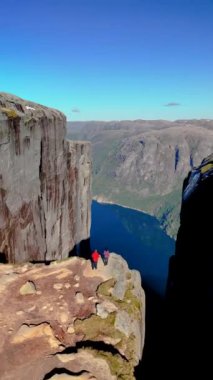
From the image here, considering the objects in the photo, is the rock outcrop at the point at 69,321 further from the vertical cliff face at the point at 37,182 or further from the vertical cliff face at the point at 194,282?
the vertical cliff face at the point at 37,182

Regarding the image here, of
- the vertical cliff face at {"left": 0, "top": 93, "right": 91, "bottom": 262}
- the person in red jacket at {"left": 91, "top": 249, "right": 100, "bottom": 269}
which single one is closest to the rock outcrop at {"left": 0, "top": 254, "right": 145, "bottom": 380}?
the person in red jacket at {"left": 91, "top": 249, "right": 100, "bottom": 269}

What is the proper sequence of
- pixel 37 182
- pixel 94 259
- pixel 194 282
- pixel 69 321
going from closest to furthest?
1. pixel 69 321
2. pixel 94 259
3. pixel 194 282
4. pixel 37 182

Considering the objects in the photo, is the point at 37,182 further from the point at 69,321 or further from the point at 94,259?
the point at 69,321

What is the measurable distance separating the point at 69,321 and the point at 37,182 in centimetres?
2836

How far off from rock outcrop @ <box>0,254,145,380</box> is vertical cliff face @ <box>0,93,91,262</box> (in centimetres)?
1331

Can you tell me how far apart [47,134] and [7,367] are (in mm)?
35786

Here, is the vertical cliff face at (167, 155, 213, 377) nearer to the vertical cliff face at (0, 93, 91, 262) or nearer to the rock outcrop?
the rock outcrop

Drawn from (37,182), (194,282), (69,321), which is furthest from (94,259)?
(37,182)

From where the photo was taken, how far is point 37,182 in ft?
158

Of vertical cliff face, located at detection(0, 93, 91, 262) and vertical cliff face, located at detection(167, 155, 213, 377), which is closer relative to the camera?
vertical cliff face, located at detection(167, 155, 213, 377)

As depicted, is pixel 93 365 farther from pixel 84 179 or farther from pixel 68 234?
pixel 84 179

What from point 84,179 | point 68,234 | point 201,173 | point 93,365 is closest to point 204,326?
point 93,365

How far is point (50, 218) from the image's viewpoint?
5406cm

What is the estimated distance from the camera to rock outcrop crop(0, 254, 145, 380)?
731 inches
